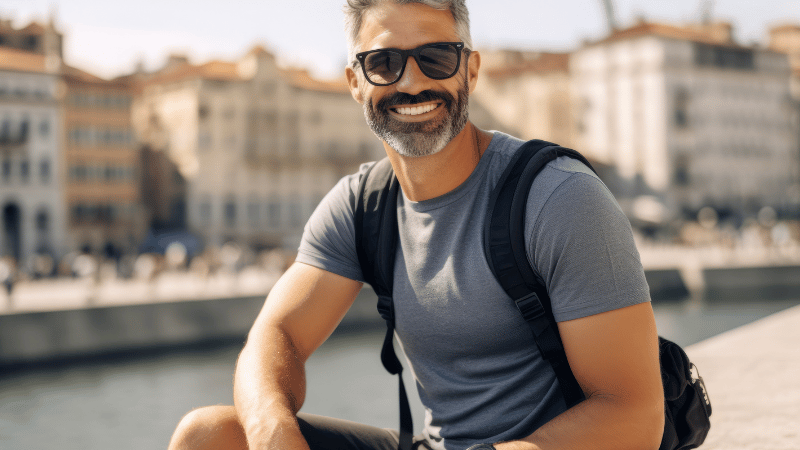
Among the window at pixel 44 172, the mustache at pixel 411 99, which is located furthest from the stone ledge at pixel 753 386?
the window at pixel 44 172

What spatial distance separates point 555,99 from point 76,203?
28980 millimetres

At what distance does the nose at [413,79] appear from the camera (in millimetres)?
1905

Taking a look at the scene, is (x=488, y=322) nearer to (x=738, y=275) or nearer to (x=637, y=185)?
(x=738, y=275)

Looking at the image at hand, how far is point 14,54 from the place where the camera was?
44594 mm

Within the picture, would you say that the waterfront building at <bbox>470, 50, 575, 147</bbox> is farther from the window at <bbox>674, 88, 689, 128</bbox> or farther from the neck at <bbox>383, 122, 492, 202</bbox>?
the neck at <bbox>383, 122, 492, 202</bbox>

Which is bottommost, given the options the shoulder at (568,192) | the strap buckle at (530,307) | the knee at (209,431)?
the knee at (209,431)

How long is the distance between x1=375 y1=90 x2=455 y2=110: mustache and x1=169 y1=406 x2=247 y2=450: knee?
0.76 m

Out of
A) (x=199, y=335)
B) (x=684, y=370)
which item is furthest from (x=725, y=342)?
(x=199, y=335)

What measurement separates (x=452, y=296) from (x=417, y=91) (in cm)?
47

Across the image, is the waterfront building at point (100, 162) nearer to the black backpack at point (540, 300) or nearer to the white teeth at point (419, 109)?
the white teeth at point (419, 109)

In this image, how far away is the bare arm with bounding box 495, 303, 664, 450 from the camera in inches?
61.1

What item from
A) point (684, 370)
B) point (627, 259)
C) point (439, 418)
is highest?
point (627, 259)

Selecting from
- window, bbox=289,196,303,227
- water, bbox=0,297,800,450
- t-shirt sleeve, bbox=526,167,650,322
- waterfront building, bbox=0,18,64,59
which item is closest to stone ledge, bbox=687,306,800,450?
t-shirt sleeve, bbox=526,167,650,322

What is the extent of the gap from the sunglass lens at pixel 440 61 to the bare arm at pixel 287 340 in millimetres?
529
